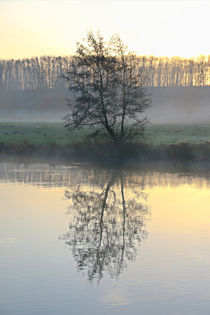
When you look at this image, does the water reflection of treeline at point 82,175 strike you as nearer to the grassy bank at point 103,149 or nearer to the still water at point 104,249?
the still water at point 104,249

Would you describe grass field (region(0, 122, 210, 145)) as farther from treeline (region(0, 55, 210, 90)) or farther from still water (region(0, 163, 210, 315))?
treeline (region(0, 55, 210, 90))

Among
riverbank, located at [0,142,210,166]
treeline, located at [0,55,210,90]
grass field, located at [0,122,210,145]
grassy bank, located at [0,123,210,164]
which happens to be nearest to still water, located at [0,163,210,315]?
riverbank, located at [0,142,210,166]

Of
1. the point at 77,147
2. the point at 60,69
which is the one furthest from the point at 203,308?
the point at 60,69

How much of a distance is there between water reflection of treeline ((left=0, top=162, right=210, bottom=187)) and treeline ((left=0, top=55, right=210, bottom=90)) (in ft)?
403

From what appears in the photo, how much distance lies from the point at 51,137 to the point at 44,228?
36.6 m

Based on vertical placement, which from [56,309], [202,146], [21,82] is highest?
[21,82]

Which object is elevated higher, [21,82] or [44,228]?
[21,82]

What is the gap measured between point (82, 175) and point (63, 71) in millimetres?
135413

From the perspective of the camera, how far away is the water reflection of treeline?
2841cm

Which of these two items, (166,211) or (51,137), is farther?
(51,137)

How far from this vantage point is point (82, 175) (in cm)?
3162

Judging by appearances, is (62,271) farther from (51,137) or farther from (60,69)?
(60,69)

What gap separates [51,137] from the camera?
5300cm

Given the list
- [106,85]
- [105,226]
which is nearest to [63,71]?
[106,85]
